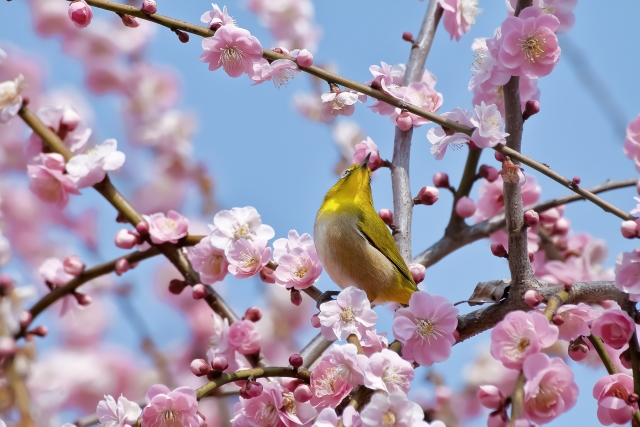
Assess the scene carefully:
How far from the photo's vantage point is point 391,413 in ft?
5.02

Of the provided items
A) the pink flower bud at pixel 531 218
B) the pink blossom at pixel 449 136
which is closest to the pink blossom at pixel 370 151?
the pink blossom at pixel 449 136

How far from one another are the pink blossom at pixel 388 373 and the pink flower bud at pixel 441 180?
1.42 m

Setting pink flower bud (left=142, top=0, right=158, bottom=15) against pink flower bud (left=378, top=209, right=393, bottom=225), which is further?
pink flower bud (left=378, top=209, right=393, bottom=225)

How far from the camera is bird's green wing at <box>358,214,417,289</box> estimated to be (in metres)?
2.54

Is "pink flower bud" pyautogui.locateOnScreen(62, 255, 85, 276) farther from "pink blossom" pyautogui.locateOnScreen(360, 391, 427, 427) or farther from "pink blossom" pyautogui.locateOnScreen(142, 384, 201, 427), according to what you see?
"pink blossom" pyautogui.locateOnScreen(360, 391, 427, 427)

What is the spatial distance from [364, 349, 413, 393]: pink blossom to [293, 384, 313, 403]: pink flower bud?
0.90 feet

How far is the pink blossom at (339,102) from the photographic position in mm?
2182

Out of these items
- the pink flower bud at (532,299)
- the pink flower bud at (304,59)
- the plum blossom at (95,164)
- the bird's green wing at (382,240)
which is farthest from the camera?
the plum blossom at (95,164)

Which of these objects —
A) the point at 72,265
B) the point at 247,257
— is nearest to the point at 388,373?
the point at 247,257

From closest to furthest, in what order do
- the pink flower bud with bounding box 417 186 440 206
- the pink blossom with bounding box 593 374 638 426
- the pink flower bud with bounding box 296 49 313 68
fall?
the pink blossom with bounding box 593 374 638 426 → the pink flower bud with bounding box 296 49 313 68 → the pink flower bud with bounding box 417 186 440 206

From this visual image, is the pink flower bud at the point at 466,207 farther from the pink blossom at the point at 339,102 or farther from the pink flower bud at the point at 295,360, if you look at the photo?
the pink flower bud at the point at 295,360

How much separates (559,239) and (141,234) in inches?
87.1

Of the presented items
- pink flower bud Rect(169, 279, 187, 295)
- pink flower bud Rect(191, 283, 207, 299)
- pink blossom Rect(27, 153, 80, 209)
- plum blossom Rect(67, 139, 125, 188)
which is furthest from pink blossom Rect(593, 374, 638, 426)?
pink blossom Rect(27, 153, 80, 209)

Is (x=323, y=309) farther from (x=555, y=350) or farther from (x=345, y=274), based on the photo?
(x=555, y=350)
